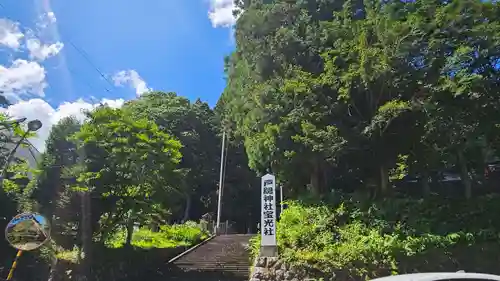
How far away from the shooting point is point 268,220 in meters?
13.6

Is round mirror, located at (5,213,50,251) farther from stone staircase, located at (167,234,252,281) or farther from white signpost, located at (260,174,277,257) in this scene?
stone staircase, located at (167,234,252,281)

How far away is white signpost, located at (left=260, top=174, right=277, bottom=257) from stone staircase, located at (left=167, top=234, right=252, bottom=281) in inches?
136

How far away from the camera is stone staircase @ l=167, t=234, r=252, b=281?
16.5 m

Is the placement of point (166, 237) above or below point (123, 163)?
below

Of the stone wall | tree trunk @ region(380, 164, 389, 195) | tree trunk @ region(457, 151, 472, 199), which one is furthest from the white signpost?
tree trunk @ region(457, 151, 472, 199)

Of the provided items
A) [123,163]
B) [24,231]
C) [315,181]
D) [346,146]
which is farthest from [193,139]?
[24,231]

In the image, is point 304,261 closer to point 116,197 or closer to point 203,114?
point 116,197

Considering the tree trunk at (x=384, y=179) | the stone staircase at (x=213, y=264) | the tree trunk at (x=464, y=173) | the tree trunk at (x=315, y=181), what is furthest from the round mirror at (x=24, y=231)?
the tree trunk at (x=464, y=173)

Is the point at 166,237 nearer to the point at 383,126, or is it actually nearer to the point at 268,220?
the point at 268,220

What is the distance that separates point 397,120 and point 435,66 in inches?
85.9

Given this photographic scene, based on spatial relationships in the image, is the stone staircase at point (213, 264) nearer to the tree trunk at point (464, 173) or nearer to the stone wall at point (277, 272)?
the stone wall at point (277, 272)

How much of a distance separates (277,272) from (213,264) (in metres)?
6.42

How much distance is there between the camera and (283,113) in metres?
15.6

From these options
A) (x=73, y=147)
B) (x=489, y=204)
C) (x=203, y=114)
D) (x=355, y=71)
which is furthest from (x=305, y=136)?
(x=203, y=114)
